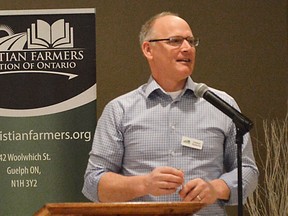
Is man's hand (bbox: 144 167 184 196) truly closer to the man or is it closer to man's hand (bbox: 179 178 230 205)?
man's hand (bbox: 179 178 230 205)

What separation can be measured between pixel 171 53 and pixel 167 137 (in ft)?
1.18

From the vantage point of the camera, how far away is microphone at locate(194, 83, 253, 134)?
2262 mm

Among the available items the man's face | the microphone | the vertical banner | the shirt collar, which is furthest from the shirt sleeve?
the vertical banner

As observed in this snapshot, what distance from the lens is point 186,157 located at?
2.69m

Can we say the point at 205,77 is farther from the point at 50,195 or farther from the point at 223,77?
the point at 50,195

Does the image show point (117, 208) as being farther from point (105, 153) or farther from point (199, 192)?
point (105, 153)

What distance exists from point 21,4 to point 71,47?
→ 53 cm

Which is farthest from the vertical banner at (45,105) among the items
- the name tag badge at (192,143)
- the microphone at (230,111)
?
the microphone at (230,111)

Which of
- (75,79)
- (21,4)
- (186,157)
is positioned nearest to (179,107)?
(186,157)

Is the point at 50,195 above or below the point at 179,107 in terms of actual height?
below

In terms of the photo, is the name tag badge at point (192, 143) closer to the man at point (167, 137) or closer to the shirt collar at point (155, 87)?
the man at point (167, 137)

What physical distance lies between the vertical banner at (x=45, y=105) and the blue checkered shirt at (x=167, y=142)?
1.49 metres

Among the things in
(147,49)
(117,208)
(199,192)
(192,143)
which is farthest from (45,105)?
(117,208)

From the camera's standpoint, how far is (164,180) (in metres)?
2.36
